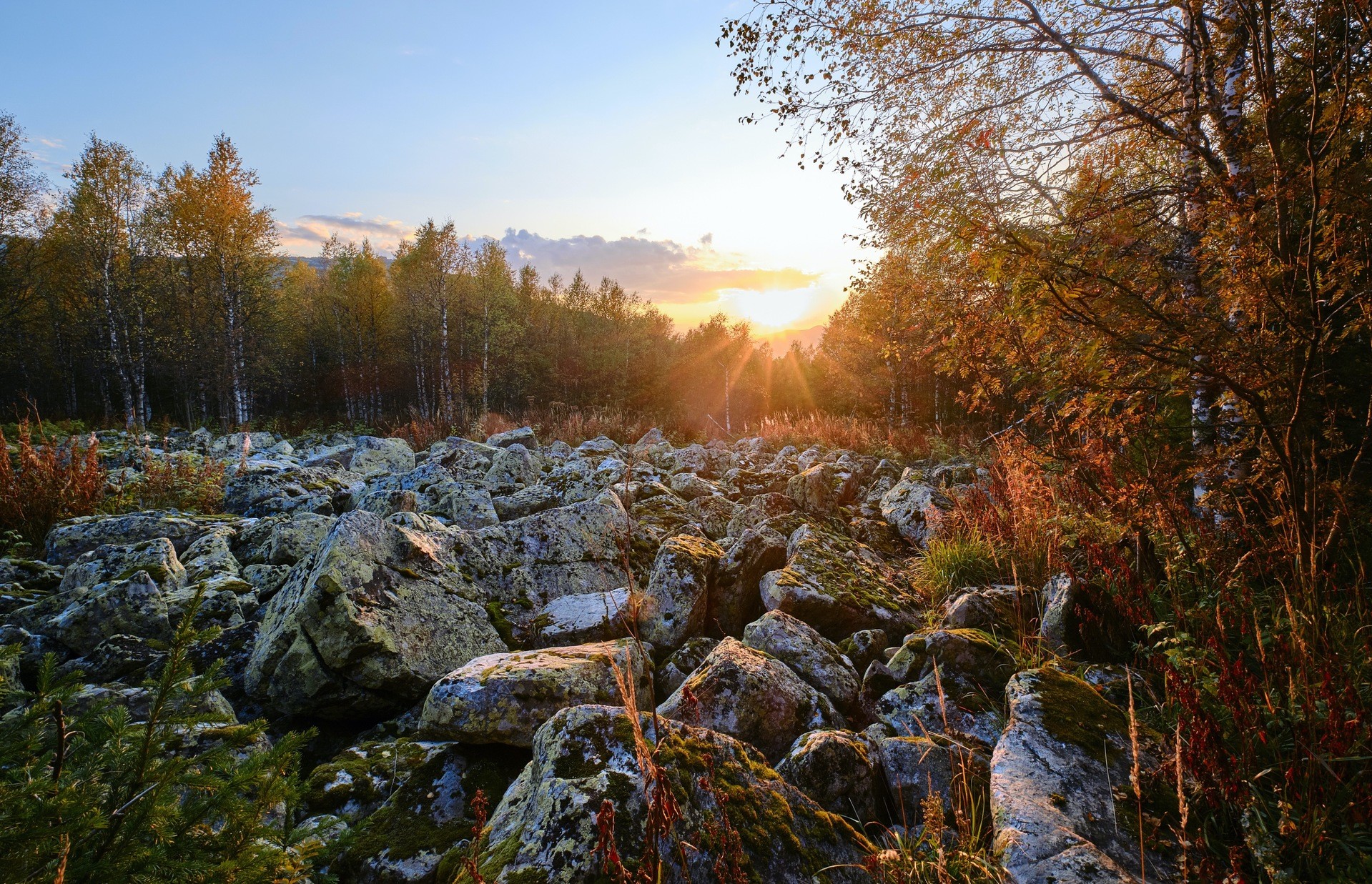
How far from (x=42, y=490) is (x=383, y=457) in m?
6.99

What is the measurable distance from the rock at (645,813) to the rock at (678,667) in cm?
119

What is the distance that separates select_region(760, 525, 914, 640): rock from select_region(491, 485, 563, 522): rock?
3442 millimetres

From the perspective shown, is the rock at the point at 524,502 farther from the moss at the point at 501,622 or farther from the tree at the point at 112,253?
the tree at the point at 112,253

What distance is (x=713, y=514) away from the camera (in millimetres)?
6609

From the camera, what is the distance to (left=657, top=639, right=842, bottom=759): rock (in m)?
2.71

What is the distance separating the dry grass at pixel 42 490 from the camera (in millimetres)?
5312

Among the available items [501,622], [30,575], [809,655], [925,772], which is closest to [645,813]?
[925,772]

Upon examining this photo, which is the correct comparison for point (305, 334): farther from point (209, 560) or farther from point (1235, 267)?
point (1235, 267)

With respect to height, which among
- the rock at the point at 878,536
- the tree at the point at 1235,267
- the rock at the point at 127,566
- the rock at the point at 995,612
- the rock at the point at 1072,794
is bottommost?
the rock at the point at 878,536

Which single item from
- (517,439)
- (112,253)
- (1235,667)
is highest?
(112,253)

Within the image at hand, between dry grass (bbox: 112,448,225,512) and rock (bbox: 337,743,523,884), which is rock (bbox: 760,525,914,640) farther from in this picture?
dry grass (bbox: 112,448,225,512)

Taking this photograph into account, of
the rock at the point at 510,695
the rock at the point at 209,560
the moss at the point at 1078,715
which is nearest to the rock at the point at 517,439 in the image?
the rock at the point at 209,560

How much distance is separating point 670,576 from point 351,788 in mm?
2203

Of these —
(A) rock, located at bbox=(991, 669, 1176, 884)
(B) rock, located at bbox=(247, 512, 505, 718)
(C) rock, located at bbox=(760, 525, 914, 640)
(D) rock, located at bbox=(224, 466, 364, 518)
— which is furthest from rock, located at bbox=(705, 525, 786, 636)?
(D) rock, located at bbox=(224, 466, 364, 518)
